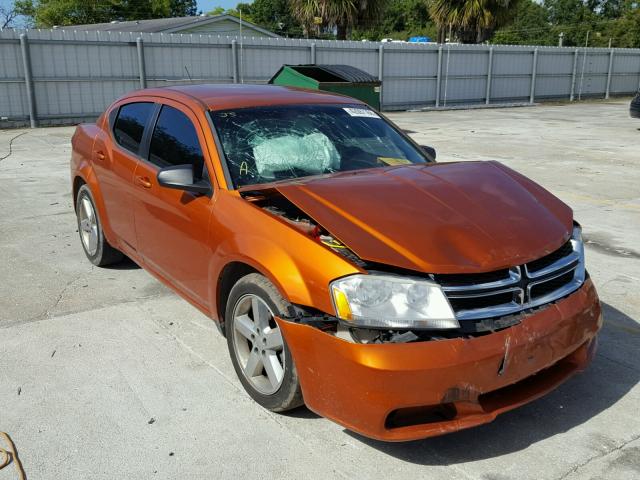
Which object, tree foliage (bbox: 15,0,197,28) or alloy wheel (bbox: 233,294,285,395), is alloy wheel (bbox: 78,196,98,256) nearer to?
alloy wheel (bbox: 233,294,285,395)

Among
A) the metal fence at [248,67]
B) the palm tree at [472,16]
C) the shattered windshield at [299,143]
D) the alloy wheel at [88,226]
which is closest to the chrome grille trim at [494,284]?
the shattered windshield at [299,143]

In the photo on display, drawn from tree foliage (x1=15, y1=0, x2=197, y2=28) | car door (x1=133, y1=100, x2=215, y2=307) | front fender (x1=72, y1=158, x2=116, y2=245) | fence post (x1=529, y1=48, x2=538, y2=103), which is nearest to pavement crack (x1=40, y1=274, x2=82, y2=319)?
front fender (x1=72, y1=158, x2=116, y2=245)

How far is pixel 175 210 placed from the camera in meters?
3.89

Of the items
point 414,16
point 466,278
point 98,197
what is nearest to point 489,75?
point 98,197

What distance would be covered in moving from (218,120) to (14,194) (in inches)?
237

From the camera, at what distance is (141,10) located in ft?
189

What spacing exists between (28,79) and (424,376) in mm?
17045

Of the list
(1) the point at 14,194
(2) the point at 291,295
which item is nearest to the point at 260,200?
(2) the point at 291,295

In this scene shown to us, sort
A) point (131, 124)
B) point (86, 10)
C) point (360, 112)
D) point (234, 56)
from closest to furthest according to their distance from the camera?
point (360, 112) < point (131, 124) < point (234, 56) < point (86, 10)

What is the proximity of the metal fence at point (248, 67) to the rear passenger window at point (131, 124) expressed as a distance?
28.4 ft

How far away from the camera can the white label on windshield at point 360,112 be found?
171 inches

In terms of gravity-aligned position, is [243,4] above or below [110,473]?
above

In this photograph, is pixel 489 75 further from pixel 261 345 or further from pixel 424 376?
pixel 424 376

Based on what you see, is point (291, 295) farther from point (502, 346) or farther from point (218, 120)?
point (218, 120)
